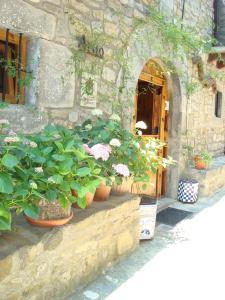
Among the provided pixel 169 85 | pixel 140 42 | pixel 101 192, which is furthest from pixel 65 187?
pixel 169 85

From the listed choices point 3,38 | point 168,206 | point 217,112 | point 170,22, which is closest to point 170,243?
point 168,206

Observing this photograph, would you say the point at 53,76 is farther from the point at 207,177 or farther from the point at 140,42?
the point at 207,177

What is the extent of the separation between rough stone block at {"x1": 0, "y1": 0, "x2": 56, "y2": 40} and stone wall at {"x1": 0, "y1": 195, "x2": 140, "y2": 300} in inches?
59.0

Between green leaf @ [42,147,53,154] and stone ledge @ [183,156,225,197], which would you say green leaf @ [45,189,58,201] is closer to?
green leaf @ [42,147,53,154]

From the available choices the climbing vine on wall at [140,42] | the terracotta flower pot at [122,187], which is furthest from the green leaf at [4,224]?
the climbing vine on wall at [140,42]

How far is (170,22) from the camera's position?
197 inches

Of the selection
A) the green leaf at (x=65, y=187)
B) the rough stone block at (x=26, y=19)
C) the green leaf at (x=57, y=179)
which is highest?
the rough stone block at (x=26, y=19)

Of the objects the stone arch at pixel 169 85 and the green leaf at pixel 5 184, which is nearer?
the green leaf at pixel 5 184

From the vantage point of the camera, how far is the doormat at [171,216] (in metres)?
4.38

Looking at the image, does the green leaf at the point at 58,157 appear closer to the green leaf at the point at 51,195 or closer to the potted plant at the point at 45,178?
the potted plant at the point at 45,178

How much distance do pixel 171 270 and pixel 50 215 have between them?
1341 mm

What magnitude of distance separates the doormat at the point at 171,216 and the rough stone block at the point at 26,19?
2.77 metres

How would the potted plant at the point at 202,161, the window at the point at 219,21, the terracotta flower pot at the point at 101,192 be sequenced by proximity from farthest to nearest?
the window at the point at 219,21
the potted plant at the point at 202,161
the terracotta flower pot at the point at 101,192

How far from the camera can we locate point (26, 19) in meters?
2.66
